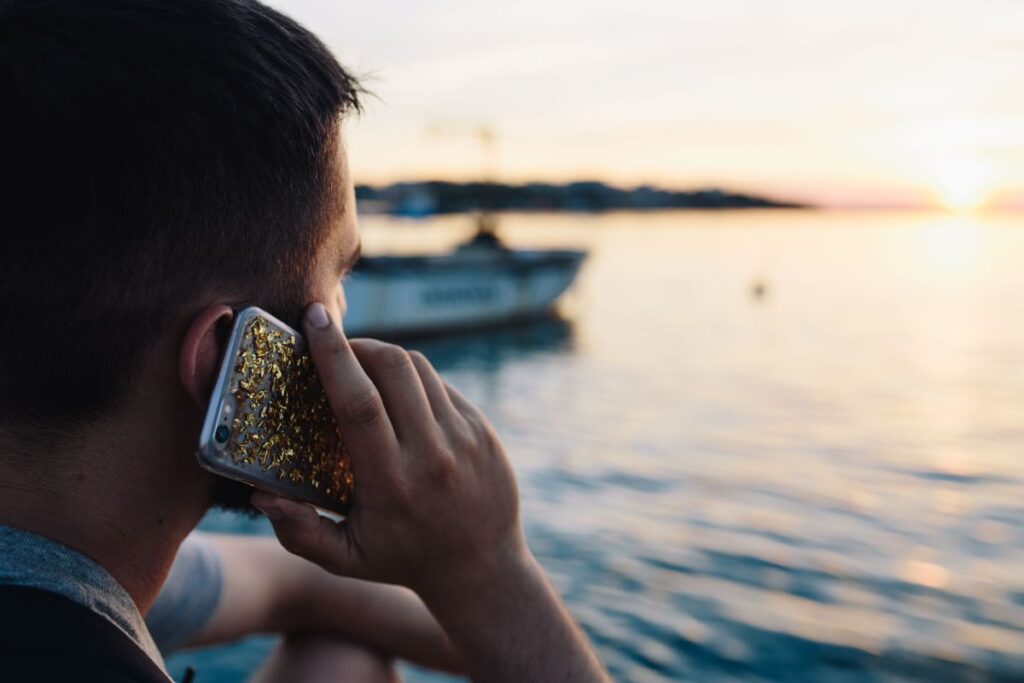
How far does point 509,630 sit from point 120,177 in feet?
2.98

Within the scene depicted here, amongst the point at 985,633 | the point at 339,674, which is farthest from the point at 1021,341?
the point at 339,674

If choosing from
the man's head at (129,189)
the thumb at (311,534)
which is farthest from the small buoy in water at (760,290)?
the man's head at (129,189)

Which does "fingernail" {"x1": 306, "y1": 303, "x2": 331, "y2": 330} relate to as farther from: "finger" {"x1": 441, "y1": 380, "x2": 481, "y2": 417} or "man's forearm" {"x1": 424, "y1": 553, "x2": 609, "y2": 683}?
"man's forearm" {"x1": 424, "y1": 553, "x2": 609, "y2": 683}

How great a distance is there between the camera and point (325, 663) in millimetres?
2223

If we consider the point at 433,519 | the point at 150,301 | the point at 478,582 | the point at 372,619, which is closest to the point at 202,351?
the point at 150,301

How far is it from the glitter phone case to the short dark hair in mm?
87

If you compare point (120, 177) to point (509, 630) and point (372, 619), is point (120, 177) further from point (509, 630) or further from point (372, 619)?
point (372, 619)

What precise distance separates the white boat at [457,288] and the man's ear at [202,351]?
16.1 metres

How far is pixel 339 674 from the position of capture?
2.21m

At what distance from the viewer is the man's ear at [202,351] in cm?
120

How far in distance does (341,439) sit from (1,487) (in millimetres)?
486

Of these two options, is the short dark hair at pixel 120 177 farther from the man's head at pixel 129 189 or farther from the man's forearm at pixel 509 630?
the man's forearm at pixel 509 630

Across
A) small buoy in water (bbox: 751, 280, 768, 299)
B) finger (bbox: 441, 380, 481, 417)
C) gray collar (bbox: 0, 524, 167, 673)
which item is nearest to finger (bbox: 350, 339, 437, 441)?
finger (bbox: 441, 380, 481, 417)

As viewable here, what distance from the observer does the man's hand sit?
138 cm
